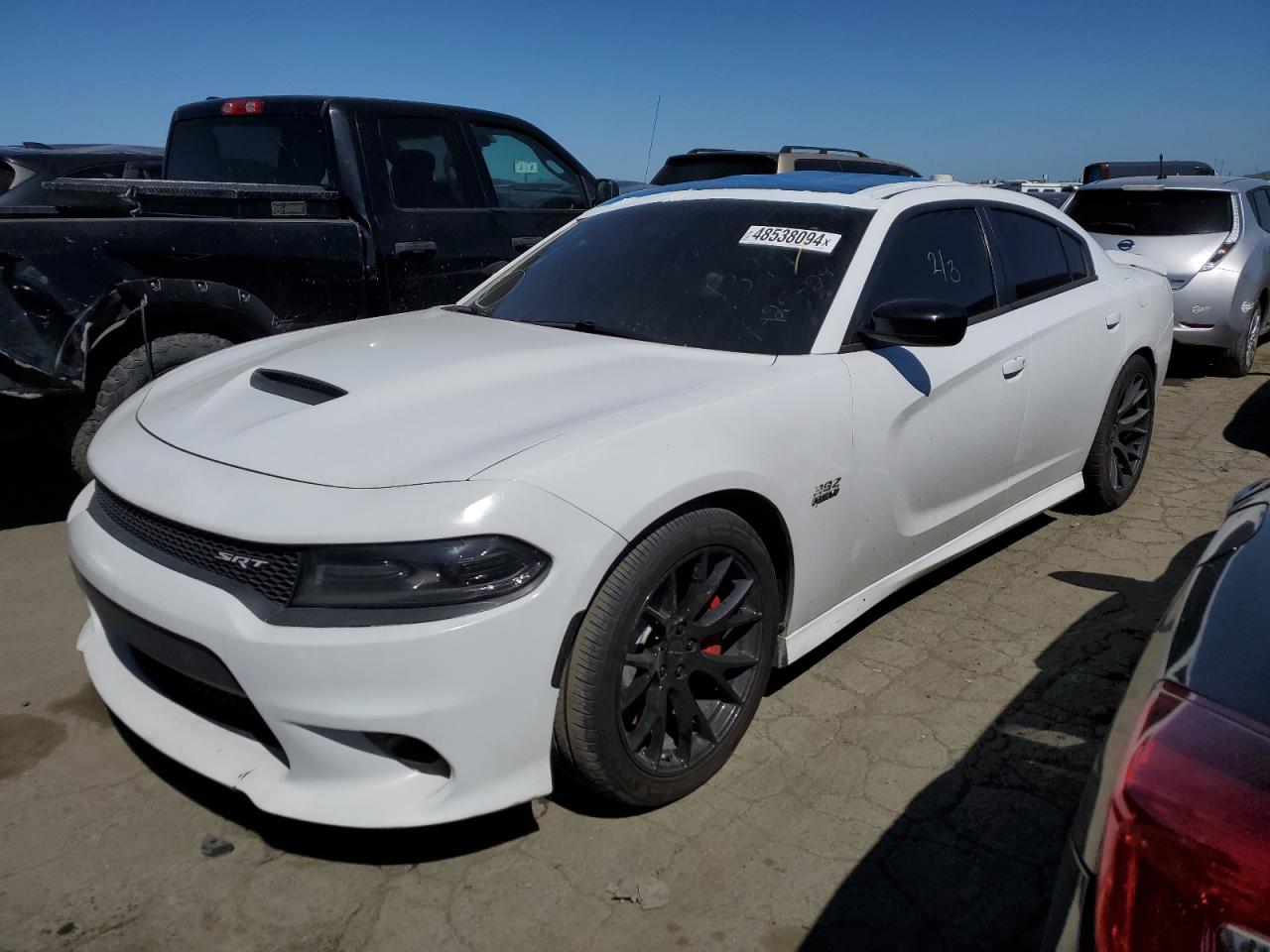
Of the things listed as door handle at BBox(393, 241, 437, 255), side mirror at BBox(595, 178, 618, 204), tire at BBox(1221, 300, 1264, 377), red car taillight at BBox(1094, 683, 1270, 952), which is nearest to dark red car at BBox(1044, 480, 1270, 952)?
red car taillight at BBox(1094, 683, 1270, 952)

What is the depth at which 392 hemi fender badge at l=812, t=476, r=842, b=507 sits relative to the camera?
2.89 m

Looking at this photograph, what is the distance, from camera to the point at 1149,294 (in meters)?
4.80

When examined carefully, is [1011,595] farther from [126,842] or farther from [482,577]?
[126,842]

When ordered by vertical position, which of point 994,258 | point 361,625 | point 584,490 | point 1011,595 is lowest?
point 1011,595

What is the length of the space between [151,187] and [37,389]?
1.19 m

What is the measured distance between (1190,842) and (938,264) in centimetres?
272

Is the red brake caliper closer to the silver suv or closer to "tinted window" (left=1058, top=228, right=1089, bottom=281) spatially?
"tinted window" (left=1058, top=228, right=1089, bottom=281)

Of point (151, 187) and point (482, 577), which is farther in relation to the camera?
point (151, 187)

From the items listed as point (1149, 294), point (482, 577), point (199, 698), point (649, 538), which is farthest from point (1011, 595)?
point (199, 698)

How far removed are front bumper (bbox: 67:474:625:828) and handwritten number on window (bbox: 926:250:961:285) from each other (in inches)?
74.2

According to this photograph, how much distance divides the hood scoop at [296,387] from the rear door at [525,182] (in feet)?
10.2

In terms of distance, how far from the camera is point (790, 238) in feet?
11.0

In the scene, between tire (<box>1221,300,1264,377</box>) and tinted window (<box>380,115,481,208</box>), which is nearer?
tinted window (<box>380,115,481,208</box>)

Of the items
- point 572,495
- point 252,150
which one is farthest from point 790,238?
point 252,150
